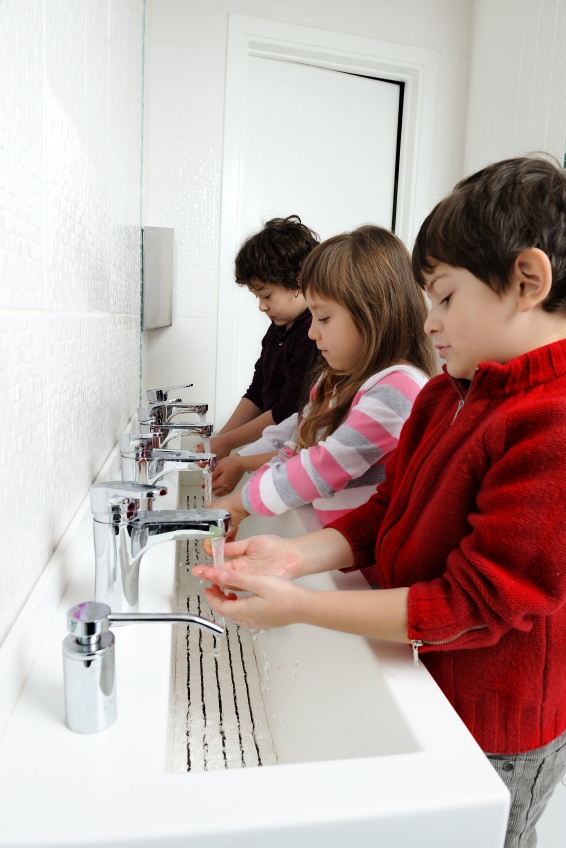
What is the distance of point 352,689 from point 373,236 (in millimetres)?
750

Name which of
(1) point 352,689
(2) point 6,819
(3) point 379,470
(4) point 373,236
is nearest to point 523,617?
(1) point 352,689

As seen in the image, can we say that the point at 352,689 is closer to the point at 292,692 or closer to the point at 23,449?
the point at 292,692

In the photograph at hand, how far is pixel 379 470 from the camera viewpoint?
1.05 m

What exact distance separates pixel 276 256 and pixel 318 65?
1032mm

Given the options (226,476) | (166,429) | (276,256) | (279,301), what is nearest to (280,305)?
(279,301)

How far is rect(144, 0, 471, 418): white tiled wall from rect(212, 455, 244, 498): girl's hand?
909 millimetres

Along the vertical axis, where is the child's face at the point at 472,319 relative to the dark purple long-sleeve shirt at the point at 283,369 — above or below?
above

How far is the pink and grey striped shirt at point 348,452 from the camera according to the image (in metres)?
0.98

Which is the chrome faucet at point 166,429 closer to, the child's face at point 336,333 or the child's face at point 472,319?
the child's face at point 336,333

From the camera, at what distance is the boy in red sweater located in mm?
519

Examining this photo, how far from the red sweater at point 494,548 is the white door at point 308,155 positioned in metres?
1.62

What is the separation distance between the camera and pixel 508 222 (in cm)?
57

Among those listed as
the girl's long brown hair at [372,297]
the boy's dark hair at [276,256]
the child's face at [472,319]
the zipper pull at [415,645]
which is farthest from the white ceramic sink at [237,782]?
the boy's dark hair at [276,256]

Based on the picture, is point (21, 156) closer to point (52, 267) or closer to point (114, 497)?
point (52, 267)
